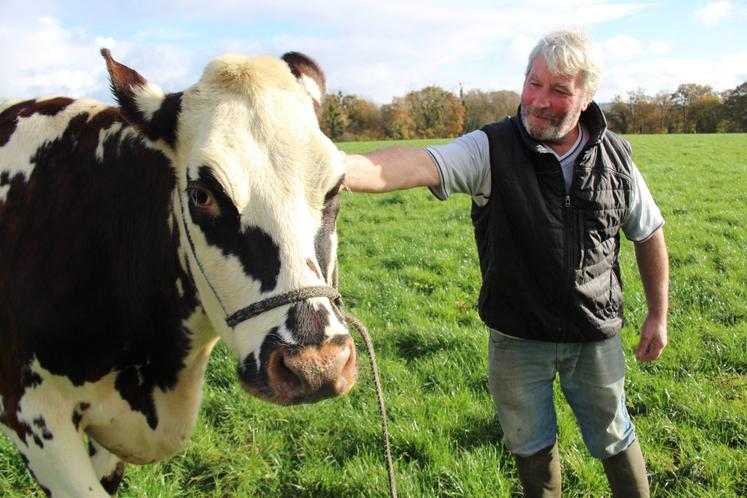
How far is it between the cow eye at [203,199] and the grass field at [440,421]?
2038mm

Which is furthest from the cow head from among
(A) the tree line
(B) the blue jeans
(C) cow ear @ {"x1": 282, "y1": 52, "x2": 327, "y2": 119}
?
(A) the tree line

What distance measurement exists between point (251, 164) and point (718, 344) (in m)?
4.66

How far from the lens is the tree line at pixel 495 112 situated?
69.6m

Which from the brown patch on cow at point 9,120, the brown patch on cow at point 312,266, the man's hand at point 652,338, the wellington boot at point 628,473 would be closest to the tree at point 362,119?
the brown patch on cow at point 9,120

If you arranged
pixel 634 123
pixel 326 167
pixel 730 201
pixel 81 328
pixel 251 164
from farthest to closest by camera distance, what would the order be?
pixel 634 123, pixel 730 201, pixel 81 328, pixel 326 167, pixel 251 164

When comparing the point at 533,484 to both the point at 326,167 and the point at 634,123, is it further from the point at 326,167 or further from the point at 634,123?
the point at 634,123

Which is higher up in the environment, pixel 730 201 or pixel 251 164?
pixel 251 164

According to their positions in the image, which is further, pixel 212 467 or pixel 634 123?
pixel 634 123

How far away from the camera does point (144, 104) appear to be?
8.47 feet

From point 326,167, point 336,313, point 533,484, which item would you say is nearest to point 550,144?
point 326,167

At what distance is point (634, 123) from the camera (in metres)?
81.6

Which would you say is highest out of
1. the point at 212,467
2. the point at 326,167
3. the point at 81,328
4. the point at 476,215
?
the point at 326,167

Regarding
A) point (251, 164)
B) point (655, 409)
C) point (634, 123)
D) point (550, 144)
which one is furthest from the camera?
point (634, 123)

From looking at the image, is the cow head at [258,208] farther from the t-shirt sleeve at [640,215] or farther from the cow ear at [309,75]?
the t-shirt sleeve at [640,215]
